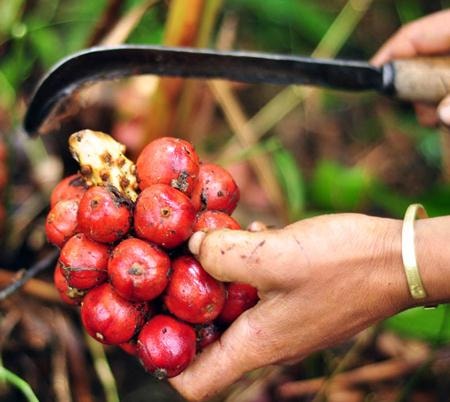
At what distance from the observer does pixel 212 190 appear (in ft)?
4.13

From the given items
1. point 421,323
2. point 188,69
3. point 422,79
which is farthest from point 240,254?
point 421,323

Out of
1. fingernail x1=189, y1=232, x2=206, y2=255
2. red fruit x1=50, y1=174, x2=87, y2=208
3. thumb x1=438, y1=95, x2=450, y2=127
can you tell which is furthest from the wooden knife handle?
red fruit x1=50, y1=174, x2=87, y2=208

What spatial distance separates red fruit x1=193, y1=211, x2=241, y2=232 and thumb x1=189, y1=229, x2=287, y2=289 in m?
0.05

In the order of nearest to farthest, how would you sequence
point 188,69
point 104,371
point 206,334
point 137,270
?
point 137,270 → point 206,334 → point 188,69 → point 104,371

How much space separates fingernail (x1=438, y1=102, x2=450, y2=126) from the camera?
4.55 feet

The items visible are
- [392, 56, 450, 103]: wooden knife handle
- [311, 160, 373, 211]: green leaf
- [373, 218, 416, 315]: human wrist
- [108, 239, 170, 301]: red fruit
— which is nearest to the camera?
[108, 239, 170, 301]: red fruit

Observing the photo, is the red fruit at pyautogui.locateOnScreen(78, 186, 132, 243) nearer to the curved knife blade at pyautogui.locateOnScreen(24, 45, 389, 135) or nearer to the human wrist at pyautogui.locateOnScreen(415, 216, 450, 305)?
the curved knife blade at pyautogui.locateOnScreen(24, 45, 389, 135)

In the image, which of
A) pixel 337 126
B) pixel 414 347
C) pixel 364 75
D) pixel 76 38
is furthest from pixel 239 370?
pixel 337 126

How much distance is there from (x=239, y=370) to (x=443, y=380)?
3.62ft

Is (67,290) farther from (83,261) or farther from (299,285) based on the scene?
(299,285)

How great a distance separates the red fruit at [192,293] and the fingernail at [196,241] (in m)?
0.04

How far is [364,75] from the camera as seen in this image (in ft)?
5.29

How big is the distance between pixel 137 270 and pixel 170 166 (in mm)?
226

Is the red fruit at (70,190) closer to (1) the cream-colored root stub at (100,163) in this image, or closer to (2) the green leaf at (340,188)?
(1) the cream-colored root stub at (100,163)
